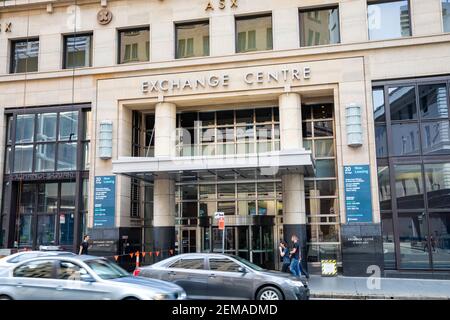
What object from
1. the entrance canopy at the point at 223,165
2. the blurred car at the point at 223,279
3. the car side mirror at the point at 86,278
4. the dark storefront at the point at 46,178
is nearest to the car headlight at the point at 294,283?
the blurred car at the point at 223,279

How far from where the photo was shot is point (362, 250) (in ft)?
60.4

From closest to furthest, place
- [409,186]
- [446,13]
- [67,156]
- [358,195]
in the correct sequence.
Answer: [409,186], [358,195], [446,13], [67,156]

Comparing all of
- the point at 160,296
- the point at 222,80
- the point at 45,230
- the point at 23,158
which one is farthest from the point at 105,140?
the point at 160,296

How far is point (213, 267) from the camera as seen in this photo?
1141 cm

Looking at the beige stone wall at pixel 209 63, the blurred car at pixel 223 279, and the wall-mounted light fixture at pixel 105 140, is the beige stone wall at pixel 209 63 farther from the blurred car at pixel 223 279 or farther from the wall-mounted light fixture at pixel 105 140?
the blurred car at pixel 223 279

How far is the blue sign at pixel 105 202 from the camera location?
836 inches

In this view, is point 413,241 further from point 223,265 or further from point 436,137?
point 223,265

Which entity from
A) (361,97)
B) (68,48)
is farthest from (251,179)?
(68,48)

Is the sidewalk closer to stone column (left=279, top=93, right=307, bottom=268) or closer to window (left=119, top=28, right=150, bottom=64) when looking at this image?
stone column (left=279, top=93, right=307, bottom=268)

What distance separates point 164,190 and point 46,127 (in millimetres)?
7459

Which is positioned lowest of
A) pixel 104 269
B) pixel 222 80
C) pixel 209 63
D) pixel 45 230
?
pixel 104 269

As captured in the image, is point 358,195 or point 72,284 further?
point 358,195

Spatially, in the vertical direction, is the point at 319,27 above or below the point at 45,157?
above

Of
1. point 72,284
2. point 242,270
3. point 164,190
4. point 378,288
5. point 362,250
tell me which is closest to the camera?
point 72,284
